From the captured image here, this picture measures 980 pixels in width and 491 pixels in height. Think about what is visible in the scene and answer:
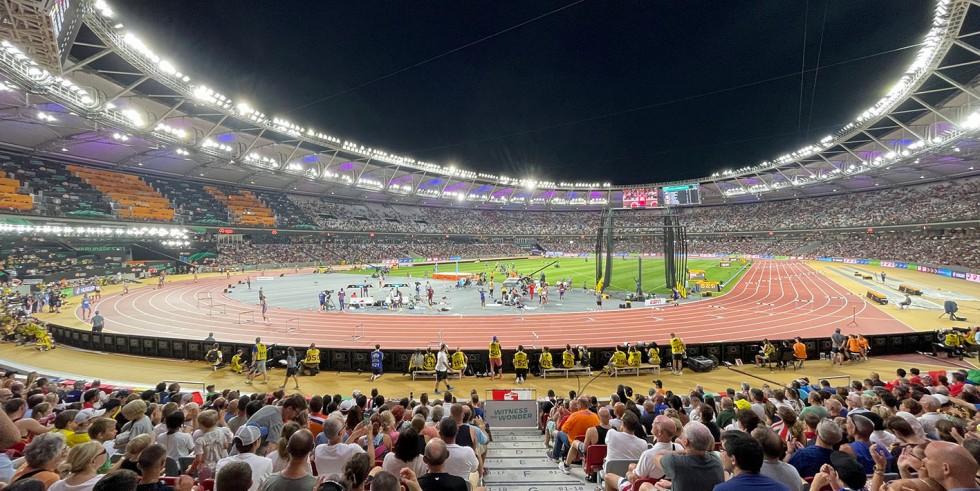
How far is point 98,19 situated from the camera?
21422mm

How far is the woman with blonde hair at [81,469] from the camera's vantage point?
3.08 metres

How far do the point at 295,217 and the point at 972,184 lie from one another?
104037 mm

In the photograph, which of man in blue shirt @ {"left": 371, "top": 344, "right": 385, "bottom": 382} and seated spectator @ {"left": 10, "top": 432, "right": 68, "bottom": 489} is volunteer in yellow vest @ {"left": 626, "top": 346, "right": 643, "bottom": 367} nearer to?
man in blue shirt @ {"left": 371, "top": 344, "right": 385, "bottom": 382}

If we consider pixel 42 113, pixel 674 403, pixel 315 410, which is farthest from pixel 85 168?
pixel 674 403

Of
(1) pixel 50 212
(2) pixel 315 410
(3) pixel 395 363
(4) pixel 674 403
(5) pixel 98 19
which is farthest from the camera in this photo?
(1) pixel 50 212

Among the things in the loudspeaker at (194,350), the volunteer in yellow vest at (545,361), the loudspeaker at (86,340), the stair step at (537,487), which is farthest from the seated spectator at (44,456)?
the loudspeaker at (86,340)

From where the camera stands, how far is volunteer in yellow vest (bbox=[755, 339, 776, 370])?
14.8m

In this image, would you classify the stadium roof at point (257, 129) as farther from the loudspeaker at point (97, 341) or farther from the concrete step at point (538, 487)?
the concrete step at point (538, 487)

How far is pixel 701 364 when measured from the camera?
1458 cm

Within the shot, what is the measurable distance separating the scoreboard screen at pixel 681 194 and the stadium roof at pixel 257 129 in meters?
14.8

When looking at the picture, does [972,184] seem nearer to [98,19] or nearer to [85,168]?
[98,19]

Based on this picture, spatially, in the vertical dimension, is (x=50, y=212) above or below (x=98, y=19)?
below

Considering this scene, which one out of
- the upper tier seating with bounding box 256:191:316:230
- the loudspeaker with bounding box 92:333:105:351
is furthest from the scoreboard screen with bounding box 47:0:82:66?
the upper tier seating with bounding box 256:191:316:230

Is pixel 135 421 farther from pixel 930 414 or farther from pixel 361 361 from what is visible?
pixel 930 414
